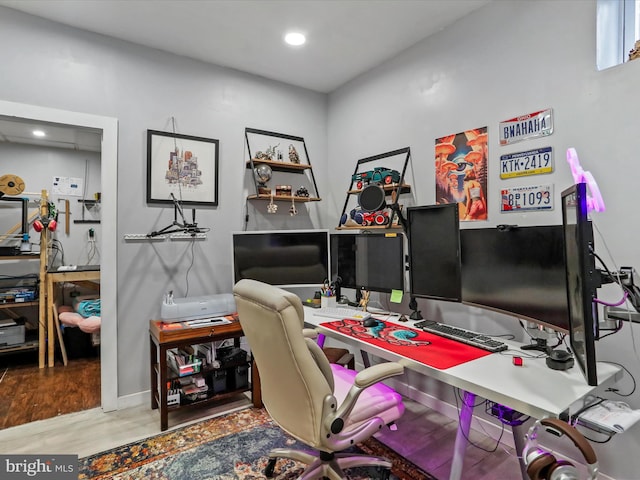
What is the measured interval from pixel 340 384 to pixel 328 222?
193 cm

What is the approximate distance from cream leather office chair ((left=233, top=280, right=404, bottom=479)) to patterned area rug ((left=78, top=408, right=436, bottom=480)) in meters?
0.39

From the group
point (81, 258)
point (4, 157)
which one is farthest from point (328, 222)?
point (4, 157)

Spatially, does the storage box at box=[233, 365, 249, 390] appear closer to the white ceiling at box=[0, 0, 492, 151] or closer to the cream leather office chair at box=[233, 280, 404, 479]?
the cream leather office chair at box=[233, 280, 404, 479]

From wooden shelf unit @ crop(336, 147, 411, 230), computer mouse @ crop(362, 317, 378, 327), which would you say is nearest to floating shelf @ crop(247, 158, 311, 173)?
wooden shelf unit @ crop(336, 147, 411, 230)

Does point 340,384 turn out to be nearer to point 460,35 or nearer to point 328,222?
point 328,222

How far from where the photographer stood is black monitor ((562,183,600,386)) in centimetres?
106

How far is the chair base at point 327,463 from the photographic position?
1640 millimetres

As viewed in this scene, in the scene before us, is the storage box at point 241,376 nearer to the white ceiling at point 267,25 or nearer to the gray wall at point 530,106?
the gray wall at point 530,106

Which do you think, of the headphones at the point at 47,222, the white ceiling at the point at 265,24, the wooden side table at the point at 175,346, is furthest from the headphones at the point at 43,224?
the white ceiling at the point at 265,24

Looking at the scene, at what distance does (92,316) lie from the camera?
3.52 metres

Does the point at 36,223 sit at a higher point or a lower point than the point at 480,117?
lower

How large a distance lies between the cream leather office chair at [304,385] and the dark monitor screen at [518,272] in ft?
2.17

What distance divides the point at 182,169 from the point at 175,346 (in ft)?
4.39

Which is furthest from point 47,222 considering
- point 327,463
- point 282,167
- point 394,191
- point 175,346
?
point 327,463
